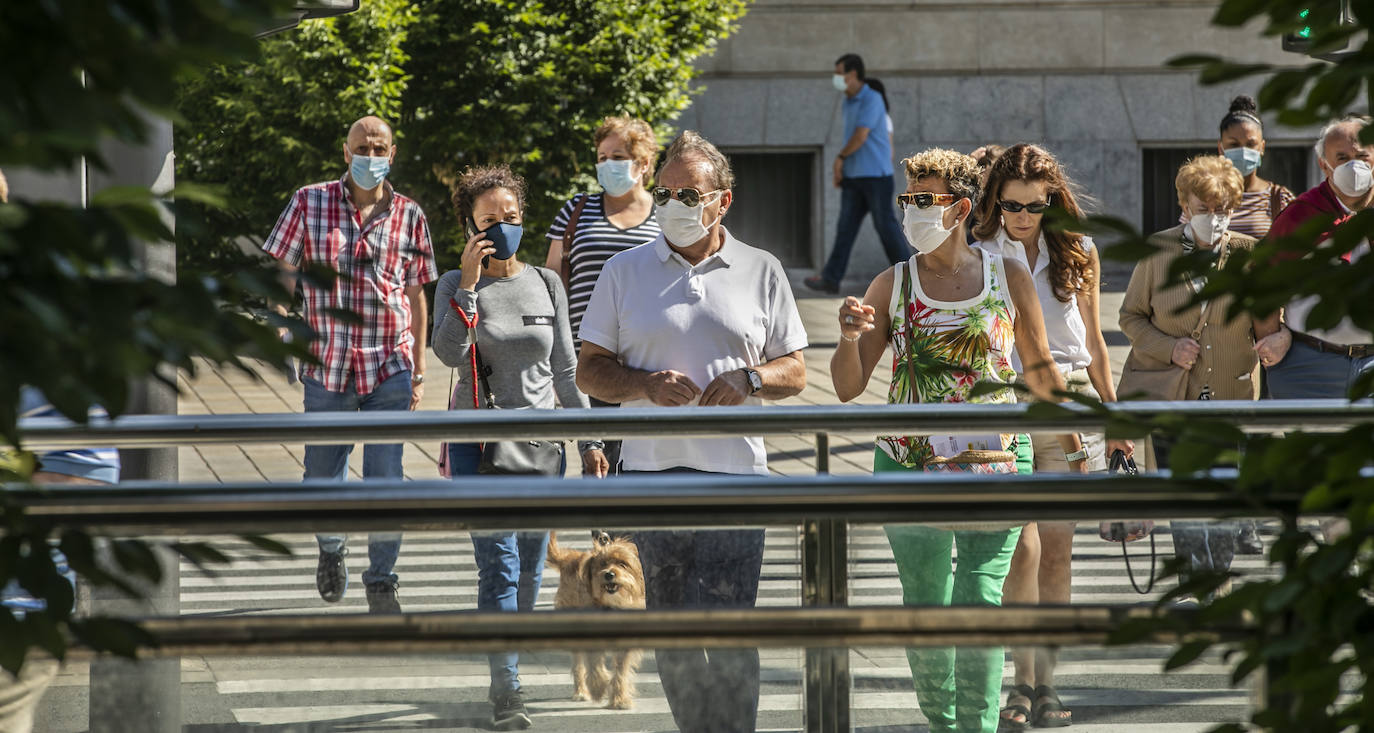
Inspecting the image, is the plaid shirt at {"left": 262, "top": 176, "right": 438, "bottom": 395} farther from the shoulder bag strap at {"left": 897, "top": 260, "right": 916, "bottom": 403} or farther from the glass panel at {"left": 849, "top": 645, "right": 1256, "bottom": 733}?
the glass panel at {"left": 849, "top": 645, "right": 1256, "bottom": 733}

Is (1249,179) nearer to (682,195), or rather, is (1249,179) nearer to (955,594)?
(682,195)

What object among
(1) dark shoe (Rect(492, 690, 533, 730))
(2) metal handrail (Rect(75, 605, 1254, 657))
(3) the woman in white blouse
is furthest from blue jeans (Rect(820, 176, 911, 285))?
(2) metal handrail (Rect(75, 605, 1254, 657))

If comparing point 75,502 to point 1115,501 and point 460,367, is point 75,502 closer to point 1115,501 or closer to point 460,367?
point 1115,501

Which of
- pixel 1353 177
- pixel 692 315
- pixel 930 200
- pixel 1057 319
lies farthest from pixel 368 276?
pixel 1353 177

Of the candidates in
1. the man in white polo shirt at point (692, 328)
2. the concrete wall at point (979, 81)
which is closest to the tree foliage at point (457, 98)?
the concrete wall at point (979, 81)

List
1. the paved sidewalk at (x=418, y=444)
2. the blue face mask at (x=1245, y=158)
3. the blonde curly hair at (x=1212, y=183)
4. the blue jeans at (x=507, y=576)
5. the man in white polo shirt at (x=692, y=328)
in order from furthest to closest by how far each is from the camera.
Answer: the paved sidewalk at (x=418, y=444), the blue face mask at (x=1245, y=158), the blonde curly hair at (x=1212, y=183), the man in white polo shirt at (x=692, y=328), the blue jeans at (x=507, y=576)

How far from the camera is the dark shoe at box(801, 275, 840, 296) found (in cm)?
1756

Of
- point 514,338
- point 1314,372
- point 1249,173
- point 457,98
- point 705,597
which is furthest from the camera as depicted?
point 457,98

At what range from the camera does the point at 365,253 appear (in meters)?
6.72

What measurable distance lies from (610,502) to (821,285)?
15.9m

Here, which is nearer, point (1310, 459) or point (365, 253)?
point (1310, 459)

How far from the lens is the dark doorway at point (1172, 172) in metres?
20.5

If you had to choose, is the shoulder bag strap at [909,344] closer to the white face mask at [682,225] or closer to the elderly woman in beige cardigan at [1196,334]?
the white face mask at [682,225]

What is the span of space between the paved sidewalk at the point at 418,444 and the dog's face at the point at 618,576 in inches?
151
